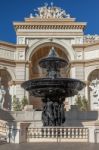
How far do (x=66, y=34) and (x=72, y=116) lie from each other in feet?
59.7

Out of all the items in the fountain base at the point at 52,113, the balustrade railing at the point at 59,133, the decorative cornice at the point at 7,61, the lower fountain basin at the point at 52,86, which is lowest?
the balustrade railing at the point at 59,133

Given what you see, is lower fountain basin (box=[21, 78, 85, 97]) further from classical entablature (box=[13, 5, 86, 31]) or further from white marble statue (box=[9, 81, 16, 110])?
classical entablature (box=[13, 5, 86, 31])

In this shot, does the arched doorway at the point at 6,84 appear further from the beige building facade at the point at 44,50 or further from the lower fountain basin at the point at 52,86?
the lower fountain basin at the point at 52,86

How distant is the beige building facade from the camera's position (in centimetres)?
4219

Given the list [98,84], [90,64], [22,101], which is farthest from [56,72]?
[90,64]

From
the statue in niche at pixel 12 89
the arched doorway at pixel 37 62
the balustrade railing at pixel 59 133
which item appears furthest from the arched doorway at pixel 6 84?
the balustrade railing at pixel 59 133

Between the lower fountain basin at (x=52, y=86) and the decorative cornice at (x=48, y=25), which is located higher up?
the decorative cornice at (x=48, y=25)

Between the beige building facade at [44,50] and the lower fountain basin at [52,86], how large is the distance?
20647 mm

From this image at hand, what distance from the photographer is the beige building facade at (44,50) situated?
4219cm

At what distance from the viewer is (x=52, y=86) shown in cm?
2005

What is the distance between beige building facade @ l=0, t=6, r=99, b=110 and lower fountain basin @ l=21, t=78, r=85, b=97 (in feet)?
67.7

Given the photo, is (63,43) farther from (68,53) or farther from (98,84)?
(98,84)

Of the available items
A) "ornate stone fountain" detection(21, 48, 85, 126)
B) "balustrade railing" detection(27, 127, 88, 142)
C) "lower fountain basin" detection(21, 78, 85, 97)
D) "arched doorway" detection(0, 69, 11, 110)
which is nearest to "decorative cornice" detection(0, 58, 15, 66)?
"arched doorway" detection(0, 69, 11, 110)

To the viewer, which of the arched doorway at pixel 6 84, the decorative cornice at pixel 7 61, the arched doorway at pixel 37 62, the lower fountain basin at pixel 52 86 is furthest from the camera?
the arched doorway at pixel 37 62
